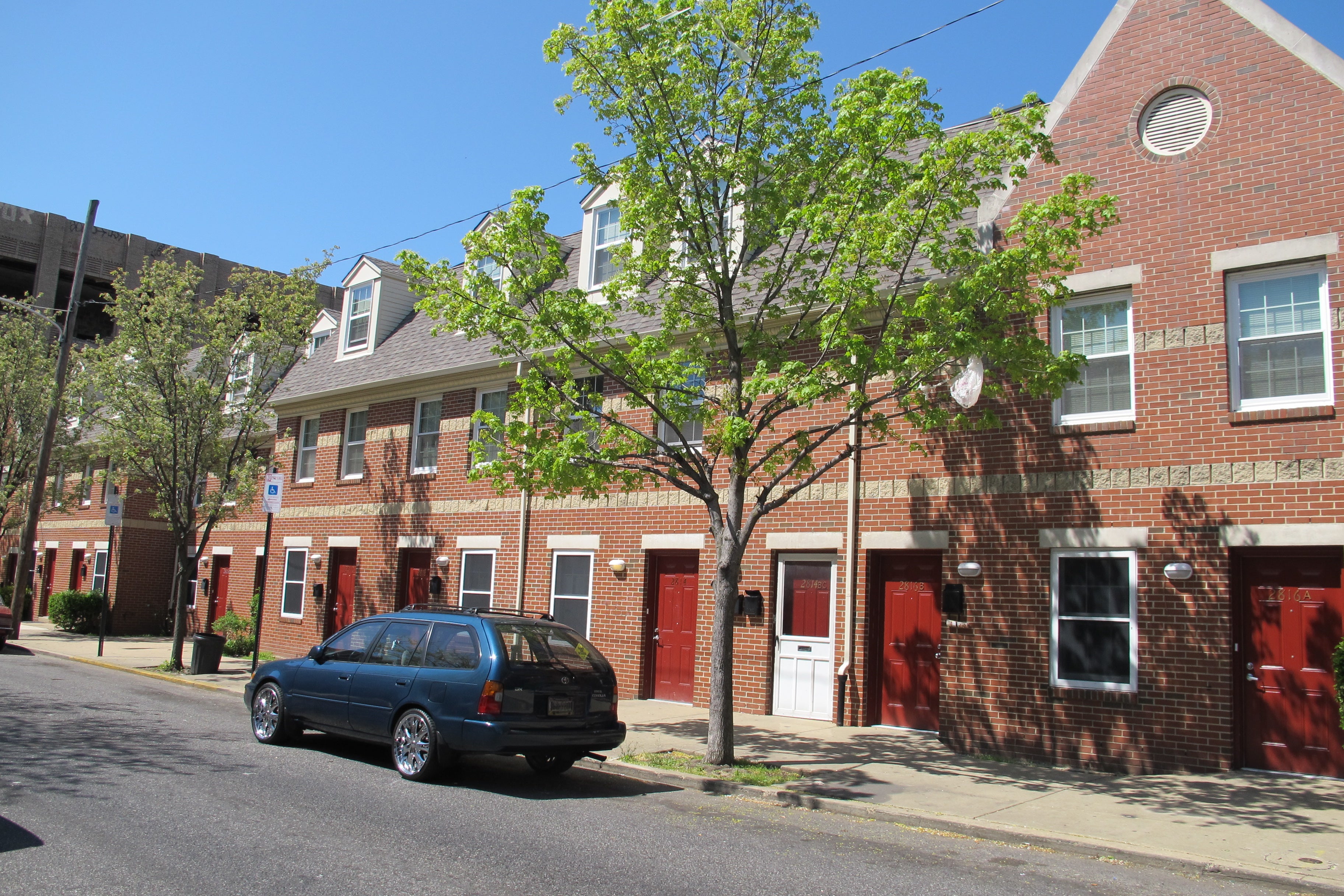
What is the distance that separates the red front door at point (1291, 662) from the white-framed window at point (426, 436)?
13655mm

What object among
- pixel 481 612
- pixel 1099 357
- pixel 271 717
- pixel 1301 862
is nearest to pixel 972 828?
pixel 1301 862

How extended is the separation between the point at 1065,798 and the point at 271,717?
785 centimetres

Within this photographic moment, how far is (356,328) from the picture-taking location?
22000 millimetres

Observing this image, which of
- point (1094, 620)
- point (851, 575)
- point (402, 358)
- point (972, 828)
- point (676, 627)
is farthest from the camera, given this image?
point (402, 358)

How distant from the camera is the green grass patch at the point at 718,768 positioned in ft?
30.0

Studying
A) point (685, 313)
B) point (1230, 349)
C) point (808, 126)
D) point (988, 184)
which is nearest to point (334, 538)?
point (685, 313)

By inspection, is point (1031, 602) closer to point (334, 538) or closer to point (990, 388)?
point (990, 388)

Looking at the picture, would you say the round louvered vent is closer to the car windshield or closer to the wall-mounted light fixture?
the wall-mounted light fixture

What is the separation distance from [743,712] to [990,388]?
18.9ft

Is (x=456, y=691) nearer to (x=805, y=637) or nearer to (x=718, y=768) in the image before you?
(x=718, y=768)

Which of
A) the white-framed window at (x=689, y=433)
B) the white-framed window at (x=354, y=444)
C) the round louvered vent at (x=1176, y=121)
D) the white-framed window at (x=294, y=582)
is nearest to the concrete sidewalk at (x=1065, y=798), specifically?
the white-framed window at (x=689, y=433)

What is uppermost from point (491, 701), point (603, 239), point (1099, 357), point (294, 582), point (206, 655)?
point (603, 239)

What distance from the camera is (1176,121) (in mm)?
10719

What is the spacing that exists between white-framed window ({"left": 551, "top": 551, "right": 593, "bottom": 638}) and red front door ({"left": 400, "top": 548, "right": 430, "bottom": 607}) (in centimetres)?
339
